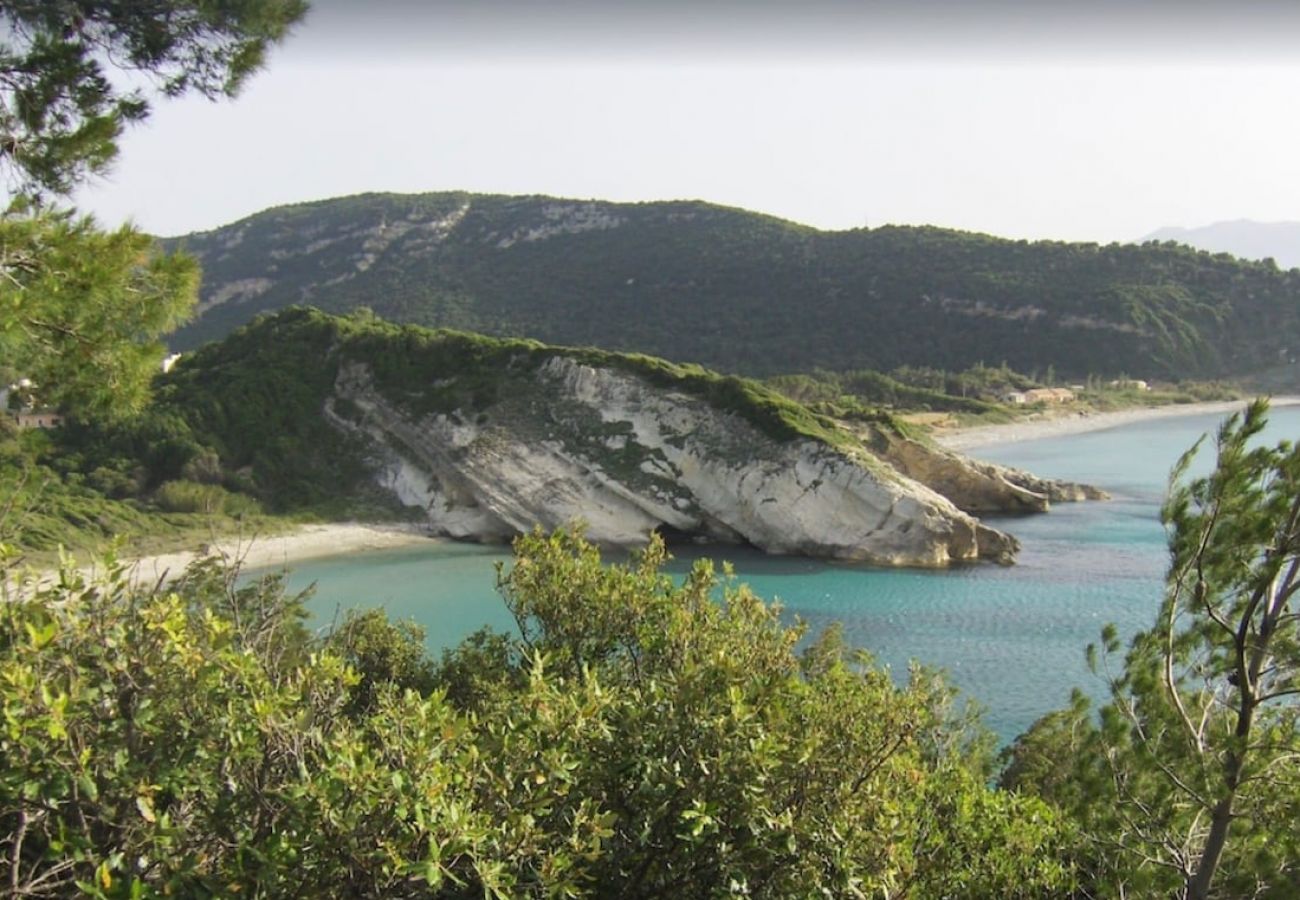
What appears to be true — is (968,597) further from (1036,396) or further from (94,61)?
(1036,396)

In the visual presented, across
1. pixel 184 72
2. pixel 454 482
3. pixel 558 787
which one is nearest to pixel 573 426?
pixel 454 482

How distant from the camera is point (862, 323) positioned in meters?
82.2

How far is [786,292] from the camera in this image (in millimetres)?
86312

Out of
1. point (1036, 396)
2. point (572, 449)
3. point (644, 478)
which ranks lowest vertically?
point (644, 478)

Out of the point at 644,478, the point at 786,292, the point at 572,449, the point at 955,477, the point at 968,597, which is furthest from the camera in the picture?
the point at 786,292

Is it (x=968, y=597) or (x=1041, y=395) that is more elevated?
(x=1041, y=395)

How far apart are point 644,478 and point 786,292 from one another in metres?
53.3

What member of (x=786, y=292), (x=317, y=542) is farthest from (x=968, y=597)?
(x=786, y=292)

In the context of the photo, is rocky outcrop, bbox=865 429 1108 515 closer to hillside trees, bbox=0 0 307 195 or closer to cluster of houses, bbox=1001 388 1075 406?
cluster of houses, bbox=1001 388 1075 406

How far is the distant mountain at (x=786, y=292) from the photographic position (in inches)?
3147

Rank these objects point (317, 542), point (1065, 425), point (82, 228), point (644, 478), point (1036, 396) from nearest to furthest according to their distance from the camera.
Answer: point (82, 228), point (317, 542), point (644, 478), point (1065, 425), point (1036, 396)

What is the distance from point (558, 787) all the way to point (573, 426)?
113ft

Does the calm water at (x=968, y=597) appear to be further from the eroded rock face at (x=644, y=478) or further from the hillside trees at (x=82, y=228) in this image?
the hillside trees at (x=82, y=228)

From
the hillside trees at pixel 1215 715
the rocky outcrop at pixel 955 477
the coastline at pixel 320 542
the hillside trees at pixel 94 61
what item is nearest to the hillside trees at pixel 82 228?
the hillside trees at pixel 94 61
